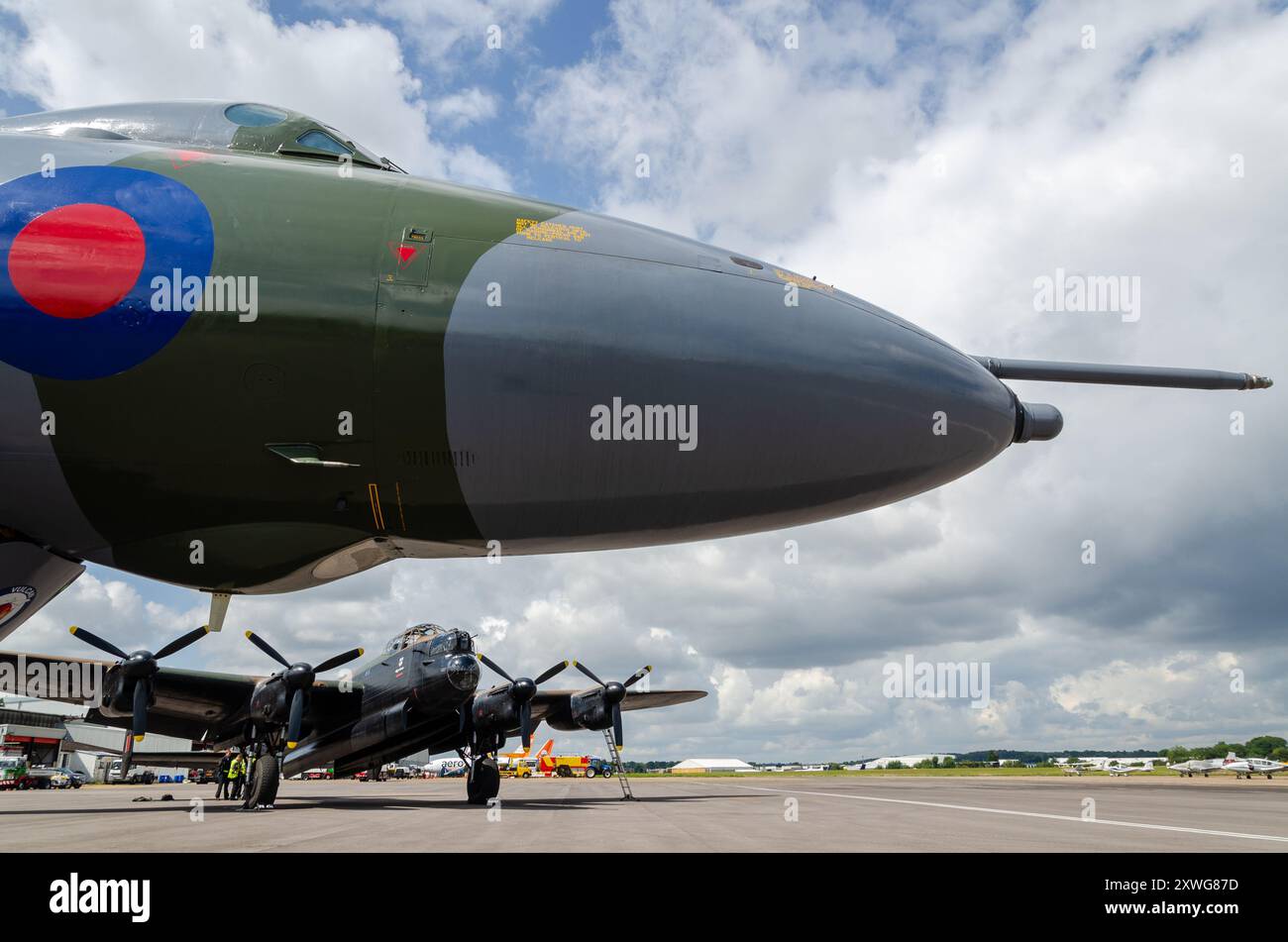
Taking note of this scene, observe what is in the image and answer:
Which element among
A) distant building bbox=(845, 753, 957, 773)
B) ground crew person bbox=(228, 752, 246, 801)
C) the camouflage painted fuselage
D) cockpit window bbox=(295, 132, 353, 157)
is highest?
cockpit window bbox=(295, 132, 353, 157)

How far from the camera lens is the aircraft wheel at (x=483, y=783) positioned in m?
26.3

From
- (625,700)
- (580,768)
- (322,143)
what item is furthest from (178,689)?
(580,768)

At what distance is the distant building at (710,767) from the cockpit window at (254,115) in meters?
152

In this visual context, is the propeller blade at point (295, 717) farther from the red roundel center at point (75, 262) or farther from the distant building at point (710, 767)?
the distant building at point (710, 767)

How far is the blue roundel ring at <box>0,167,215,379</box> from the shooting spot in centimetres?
389

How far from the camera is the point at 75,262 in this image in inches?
156

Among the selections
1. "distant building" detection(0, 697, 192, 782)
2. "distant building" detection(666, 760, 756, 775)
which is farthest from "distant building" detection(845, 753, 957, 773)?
"distant building" detection(0, 697, 192, 782)

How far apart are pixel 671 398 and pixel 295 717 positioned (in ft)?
73.9

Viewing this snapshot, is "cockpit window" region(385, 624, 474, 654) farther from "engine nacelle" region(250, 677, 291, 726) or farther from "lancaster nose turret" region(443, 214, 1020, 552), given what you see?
"lancaster nose turret" region(443, 214, 1020, 552)

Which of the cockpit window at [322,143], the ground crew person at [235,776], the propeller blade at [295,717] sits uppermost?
the cockpit window at [322,143]

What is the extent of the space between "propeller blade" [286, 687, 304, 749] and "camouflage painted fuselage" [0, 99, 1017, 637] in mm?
20660

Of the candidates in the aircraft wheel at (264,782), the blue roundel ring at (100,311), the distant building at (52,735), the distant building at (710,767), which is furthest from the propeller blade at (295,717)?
the distant building at (710,767)

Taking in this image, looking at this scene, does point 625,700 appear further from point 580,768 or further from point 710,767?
point 710,767
